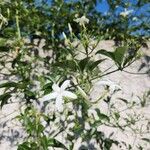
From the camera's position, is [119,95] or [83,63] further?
[119,95]

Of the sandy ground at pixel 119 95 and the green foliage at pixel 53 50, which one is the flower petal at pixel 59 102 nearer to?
the green foliage at pixel 53 50

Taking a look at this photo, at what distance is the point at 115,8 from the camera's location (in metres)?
2.73

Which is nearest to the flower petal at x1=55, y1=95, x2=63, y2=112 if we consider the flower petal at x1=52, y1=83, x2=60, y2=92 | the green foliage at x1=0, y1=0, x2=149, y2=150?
the flower petal at x1=52, y1=83, x2=60, y2=92

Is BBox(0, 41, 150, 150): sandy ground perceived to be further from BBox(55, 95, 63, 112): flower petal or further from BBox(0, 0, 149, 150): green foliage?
BBox(55, 95, 63, 112): flower petal

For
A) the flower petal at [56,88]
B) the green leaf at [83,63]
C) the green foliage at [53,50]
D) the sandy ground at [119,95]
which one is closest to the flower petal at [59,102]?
the flower petal at [56,88]

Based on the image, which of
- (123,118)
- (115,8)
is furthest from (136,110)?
(115,8)

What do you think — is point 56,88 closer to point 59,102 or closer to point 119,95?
point 59,102

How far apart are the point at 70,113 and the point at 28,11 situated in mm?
639

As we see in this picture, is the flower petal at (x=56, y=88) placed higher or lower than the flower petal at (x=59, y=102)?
higher

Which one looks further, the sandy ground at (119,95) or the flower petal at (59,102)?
the sandy ground at (119,95)

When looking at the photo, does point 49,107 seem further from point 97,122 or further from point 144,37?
point 144,37

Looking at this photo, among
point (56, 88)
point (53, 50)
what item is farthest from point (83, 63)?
point (53, 50)

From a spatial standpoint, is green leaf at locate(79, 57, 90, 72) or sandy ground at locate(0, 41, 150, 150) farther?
sandy ground at locate(0, 41, 150, 150)

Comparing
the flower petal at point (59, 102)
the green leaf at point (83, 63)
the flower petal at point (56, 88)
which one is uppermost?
the green leaf at point (83, 63)
